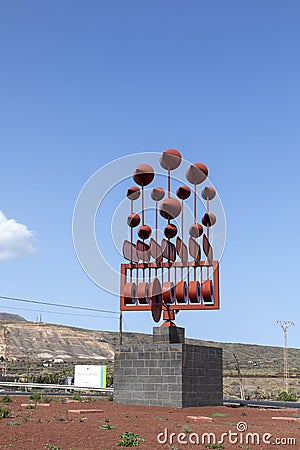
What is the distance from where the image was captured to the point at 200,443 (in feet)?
52.7

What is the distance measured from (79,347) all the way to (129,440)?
456ft

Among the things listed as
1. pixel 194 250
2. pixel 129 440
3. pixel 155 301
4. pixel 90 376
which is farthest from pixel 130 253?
pixel 90 376

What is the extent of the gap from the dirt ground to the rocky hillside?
105 metres

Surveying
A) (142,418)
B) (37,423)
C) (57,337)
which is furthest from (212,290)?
(57,337)

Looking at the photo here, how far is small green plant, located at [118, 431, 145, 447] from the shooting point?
591 inches

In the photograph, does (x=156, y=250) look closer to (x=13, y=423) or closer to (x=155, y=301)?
(x=155, y=301)

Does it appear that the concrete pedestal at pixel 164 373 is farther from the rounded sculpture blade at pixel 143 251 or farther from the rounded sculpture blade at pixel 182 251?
the rounded sculpture blade at pixel 143 251

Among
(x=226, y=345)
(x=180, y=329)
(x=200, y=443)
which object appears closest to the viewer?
(x=200, y=443)

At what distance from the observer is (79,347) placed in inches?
5930

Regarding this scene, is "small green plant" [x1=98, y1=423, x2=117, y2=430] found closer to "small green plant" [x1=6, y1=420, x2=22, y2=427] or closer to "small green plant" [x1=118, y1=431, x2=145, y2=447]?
"small green plant" [x1=118, y1=431, x2=145, y2=447]

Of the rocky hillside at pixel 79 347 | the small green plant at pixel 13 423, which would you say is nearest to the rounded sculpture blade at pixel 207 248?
the small green plant at pixel 13 423

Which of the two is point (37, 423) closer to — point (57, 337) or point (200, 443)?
point (200, 443)

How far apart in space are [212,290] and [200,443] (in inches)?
616

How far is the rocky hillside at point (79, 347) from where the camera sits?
136250mm
